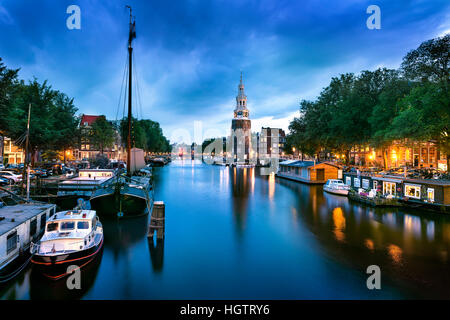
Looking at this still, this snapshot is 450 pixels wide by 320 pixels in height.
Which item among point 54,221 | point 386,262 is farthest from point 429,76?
point 54,221

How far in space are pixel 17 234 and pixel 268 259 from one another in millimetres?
14823


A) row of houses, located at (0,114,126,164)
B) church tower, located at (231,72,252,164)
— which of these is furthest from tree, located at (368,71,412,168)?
church tower, located at (231,72,252,164)

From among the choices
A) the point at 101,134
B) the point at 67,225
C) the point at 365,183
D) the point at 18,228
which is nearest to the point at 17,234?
the point at 18,228

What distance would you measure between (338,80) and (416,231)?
54.1m

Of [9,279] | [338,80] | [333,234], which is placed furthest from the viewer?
[338,80]

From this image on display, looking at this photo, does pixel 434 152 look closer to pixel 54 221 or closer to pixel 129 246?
pixel 129 246

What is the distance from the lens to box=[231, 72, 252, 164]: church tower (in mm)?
140625

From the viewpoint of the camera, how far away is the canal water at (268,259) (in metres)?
11.5

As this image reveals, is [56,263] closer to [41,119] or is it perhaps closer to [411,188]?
[411,188]

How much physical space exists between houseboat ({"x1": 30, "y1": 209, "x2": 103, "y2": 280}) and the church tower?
127 meters

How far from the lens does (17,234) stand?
13523mm

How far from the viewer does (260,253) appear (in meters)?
16.5

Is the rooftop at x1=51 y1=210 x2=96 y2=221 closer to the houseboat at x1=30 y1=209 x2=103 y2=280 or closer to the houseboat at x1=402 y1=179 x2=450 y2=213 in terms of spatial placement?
the houseboat at x1=30 y1=209 x2=103 y2=280

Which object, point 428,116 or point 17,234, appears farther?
point 428,116
